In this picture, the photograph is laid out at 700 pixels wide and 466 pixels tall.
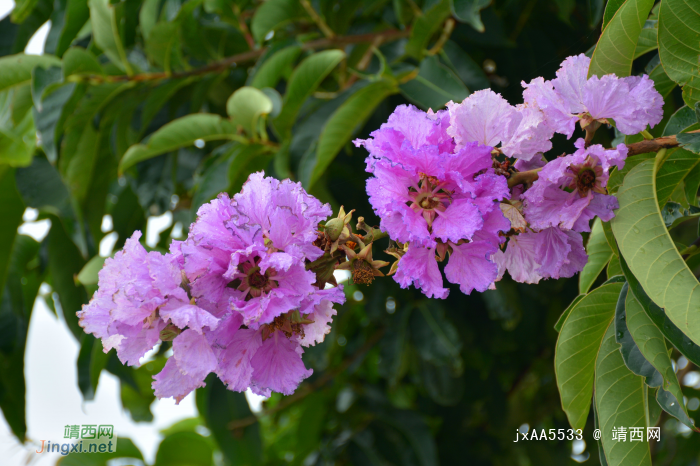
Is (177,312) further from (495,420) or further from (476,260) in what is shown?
(495,420)

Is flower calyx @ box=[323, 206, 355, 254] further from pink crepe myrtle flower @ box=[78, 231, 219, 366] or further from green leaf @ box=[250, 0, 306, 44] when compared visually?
green leaf @ box=[250, 0, 306, 44]

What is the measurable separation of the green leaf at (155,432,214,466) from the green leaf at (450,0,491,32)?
230cm

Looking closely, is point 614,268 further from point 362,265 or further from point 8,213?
point 8,213

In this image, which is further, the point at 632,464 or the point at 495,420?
the point at 495,420

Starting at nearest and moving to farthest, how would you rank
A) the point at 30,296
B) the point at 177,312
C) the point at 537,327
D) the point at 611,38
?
the point at 177,312, the point at 611,38, the point at 30,296, the point at 537,327

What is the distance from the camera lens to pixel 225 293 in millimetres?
584

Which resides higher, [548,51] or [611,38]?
[611,38]

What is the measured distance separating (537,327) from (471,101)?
2.06 metres

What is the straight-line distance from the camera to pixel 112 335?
59cm

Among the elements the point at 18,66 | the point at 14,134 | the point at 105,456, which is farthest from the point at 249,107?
Answer: the point at 105,456

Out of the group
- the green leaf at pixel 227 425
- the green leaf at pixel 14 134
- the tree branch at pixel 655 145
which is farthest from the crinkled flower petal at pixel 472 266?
the green leaf at pixel 14 134

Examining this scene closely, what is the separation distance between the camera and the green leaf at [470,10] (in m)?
1.22

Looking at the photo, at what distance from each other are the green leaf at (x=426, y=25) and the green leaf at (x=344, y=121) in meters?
0.19

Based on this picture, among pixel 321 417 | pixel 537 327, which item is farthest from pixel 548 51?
pixel 321 417
